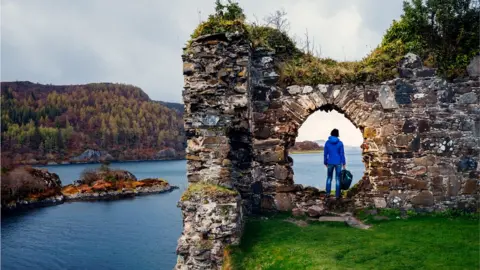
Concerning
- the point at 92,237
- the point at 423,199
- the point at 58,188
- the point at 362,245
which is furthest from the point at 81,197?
the point at 362,245

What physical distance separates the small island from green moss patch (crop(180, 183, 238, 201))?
108 ft

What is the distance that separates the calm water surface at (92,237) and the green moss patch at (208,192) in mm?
12602

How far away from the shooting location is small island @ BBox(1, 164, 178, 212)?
36.2 meters

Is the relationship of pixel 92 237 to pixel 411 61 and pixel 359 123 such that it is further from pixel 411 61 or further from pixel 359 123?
pixel 411 61

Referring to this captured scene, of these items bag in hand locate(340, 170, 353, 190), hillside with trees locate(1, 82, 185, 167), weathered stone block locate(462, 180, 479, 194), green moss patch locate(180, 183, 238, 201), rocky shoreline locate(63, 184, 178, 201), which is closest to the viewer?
green moss patch locate(180, 183, 238, 201)

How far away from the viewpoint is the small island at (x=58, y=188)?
119 feet

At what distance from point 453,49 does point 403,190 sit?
2884mm

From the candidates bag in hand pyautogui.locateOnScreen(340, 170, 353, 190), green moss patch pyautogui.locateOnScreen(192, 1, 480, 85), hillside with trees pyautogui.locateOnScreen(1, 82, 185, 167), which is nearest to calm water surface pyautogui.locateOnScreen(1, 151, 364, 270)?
bag in hand pyautogui.locateOnScreen(340, 170, 353, 190)

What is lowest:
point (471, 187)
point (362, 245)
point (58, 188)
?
point (58, 188)

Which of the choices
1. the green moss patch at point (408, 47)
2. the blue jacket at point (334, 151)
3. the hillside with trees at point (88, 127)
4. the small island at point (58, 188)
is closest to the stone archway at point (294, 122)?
the green moss patch at point (408, 47)

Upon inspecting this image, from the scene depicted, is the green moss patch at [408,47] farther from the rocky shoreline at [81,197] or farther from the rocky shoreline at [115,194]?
the rocky shoreline at [115,194]

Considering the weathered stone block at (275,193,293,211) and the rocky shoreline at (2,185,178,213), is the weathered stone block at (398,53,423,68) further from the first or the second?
the rocky shoreline at (2,185,178,213)

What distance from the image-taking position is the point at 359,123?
25.2ft

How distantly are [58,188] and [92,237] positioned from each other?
21.1m
